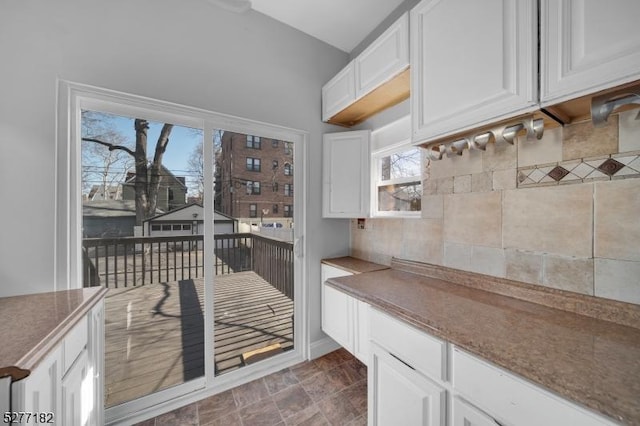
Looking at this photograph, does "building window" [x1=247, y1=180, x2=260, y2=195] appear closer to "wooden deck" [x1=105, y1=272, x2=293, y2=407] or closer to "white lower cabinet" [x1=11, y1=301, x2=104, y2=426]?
"wooden deck" [x1=105, y1=272, x2=293, y2=407]

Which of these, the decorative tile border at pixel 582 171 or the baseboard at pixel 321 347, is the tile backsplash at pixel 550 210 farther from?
the baseboard at pixel 321 347

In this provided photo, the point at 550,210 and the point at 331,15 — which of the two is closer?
the point at 550,210

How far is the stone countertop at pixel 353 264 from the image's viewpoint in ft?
6.42

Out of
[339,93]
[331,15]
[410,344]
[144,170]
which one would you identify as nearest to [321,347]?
[410,344]

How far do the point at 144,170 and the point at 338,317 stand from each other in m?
1.94

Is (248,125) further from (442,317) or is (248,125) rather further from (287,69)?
(442,317)

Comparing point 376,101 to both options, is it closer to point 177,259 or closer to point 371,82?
point 371,82

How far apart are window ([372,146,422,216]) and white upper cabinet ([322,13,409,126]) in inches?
16.4

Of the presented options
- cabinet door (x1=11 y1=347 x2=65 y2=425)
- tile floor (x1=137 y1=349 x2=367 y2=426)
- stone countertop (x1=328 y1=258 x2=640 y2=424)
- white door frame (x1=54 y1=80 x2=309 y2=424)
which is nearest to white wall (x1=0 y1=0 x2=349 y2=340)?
white door frame (x1=54 y1=80 x2=309 y2=424)

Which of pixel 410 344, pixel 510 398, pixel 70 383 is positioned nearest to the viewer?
pixel 510 398

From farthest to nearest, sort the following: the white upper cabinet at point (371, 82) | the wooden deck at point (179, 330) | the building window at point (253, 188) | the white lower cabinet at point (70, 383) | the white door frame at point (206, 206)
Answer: the building window at point (253, 188)
the wooden deck at point (179, 330)
the white upper cabinet at point (371, 82)
the white door frame at point (206, 206)
the white lower cabinet at point (70, 383)

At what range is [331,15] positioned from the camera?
6.73 feet

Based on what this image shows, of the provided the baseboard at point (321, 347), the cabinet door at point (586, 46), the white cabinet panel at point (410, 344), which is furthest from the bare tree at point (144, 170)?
the cabinet door at point (586, 46)

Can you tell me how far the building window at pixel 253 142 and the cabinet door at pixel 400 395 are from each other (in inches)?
70.3
